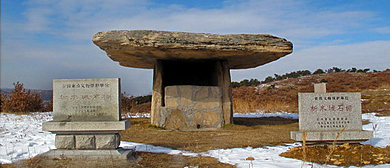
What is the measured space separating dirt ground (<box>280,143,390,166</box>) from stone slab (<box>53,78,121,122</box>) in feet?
8.65

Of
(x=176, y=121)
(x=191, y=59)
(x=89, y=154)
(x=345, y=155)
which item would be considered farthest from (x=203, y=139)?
(x=191, y=59)

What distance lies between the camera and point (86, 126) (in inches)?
177

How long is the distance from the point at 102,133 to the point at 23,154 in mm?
1471

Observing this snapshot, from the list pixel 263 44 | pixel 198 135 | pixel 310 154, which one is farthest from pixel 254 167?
pixel 263 44

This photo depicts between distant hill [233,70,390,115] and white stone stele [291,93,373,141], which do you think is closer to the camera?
white stone stele [291,93,373,141]

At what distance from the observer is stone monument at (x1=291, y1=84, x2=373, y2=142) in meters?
5.18

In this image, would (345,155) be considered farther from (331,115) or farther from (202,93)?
(202,93)

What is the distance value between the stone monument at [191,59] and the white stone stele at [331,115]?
2.32 meters

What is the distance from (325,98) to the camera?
526 centimetres

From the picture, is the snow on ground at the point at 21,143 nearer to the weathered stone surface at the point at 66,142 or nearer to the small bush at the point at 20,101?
the weathered stone surface at the point at 66,142

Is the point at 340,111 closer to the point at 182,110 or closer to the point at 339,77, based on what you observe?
the point at 182,110

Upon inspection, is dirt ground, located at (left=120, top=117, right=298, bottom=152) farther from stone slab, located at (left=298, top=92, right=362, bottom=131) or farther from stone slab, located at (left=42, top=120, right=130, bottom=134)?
stone slab, located at (left=42, top=120, right=130, bottom=134)

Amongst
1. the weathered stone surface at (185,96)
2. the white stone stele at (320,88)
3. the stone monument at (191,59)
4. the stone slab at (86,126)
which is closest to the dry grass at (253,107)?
the stone monument at (191,59)

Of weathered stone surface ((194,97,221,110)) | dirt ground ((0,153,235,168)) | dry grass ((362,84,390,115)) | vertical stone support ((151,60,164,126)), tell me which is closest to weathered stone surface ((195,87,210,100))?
weathered stone surface ((194,97,221,110))
